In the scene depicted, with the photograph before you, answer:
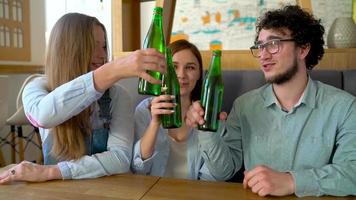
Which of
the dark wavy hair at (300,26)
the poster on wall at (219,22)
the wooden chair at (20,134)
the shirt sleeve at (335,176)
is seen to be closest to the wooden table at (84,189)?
the shirt sleeve at (335,176)

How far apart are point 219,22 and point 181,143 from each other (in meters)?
2.01

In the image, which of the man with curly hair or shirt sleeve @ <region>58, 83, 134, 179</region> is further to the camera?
the man with curly hair

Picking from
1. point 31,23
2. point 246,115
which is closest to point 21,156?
point 31,23

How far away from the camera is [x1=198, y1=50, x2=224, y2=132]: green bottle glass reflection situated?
0.96 m

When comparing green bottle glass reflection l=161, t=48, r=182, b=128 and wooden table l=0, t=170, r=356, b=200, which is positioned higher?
green bottle glass reflection l=161, t=48, r=182, b=128

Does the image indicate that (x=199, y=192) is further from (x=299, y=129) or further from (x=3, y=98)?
(x=3, y=98)

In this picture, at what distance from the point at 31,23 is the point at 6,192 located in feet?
10.8

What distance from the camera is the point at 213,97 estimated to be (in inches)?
40.9

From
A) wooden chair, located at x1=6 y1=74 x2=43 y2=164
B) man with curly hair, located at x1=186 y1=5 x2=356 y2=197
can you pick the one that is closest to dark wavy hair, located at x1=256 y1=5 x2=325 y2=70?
man with curly hair, located at x1=186 y1=5 x2=356 y2=197

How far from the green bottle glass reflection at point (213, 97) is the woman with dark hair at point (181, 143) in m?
0.08

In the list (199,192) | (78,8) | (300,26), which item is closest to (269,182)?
(199,192)

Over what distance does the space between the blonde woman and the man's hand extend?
0.36 metres

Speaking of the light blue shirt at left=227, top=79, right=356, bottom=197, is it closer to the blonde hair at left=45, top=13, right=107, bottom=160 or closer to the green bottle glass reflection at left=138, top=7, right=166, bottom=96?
the green bottle glass reflection at left=138, top=7, right=166, bottom=96

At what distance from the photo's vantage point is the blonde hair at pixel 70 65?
106 cm
